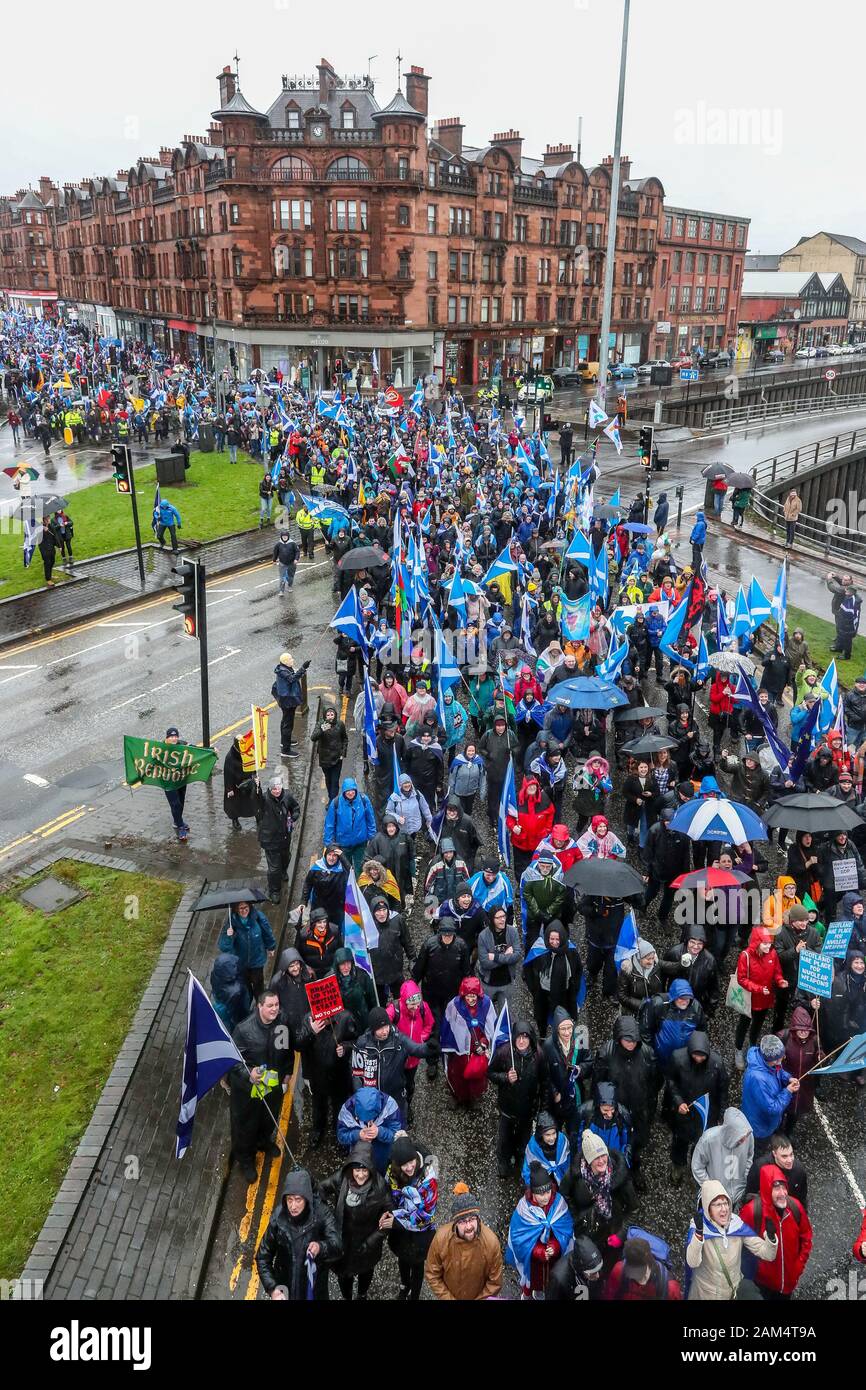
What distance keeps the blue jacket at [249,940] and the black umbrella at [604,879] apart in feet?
9.16

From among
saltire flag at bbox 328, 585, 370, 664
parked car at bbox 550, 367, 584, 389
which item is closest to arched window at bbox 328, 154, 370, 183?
parked car at bbox 550, 367, 584, 389

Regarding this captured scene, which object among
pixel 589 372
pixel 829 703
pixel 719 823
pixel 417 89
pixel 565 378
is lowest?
pixel 719 823

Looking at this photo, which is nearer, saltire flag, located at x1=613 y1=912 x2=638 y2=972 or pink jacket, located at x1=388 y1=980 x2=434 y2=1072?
pink jacket, located at x1=388 y1=980 x2=434 y2=1072

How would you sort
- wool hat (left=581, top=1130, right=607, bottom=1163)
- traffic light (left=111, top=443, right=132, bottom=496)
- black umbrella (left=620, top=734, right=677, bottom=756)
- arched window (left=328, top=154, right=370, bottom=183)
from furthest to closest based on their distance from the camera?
1. arched window (left=328, top=154, right=370, bottom=183)
2. traffic light (left=111, top=443, right=132, bottom=496)
3. black umbrella (left=620, top=734, right=677, bottom=756)
4. wool hat (left=581, top=1130, right=607, bottom=1163)

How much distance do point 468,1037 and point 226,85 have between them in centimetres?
6579

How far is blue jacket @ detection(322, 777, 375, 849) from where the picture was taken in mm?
10672

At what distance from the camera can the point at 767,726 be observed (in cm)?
1259

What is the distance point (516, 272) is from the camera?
6588 centimetres

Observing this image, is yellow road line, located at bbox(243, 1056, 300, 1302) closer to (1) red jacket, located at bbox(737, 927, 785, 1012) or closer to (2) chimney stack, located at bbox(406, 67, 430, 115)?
(1) red jacket, located at bbox(737, 927, 785, 1012)

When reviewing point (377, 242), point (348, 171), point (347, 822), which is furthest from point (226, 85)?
point (347, 822)

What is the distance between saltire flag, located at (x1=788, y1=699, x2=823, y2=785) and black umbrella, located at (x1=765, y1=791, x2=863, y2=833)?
8.02 feet

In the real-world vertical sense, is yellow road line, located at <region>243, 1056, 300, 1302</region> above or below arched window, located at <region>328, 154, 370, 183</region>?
below

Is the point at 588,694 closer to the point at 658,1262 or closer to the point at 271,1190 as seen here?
the point at 271,1190
